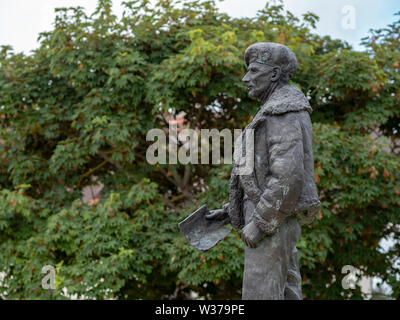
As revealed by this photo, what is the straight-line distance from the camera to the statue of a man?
3.98m

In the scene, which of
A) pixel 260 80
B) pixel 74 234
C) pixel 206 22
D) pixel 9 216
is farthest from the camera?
pixel 206 22

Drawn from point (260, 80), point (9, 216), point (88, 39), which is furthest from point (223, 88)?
point (260, 80)

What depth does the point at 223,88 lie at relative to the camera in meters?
9.91

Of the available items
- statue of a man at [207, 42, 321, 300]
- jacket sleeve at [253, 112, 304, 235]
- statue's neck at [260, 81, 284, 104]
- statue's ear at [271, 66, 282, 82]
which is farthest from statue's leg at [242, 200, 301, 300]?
statue's ear at [271, 66, 282, 82]

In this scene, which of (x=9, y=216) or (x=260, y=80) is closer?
(x=260, y=80)

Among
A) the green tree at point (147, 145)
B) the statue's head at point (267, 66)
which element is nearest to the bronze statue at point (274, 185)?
the statue's head at point (267, 66)

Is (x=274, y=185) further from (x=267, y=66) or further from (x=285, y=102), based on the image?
(x=267, y=66)

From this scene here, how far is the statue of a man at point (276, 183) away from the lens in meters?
3.98

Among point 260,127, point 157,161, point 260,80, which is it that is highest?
point 260,80

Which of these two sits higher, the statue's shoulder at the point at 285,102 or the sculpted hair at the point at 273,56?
the sculpted hair at the point at 273,56

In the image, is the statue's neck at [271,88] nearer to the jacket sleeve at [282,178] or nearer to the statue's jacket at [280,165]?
the statue's jacket at [280,165]

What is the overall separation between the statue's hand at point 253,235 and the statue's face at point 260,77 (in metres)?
1.01
